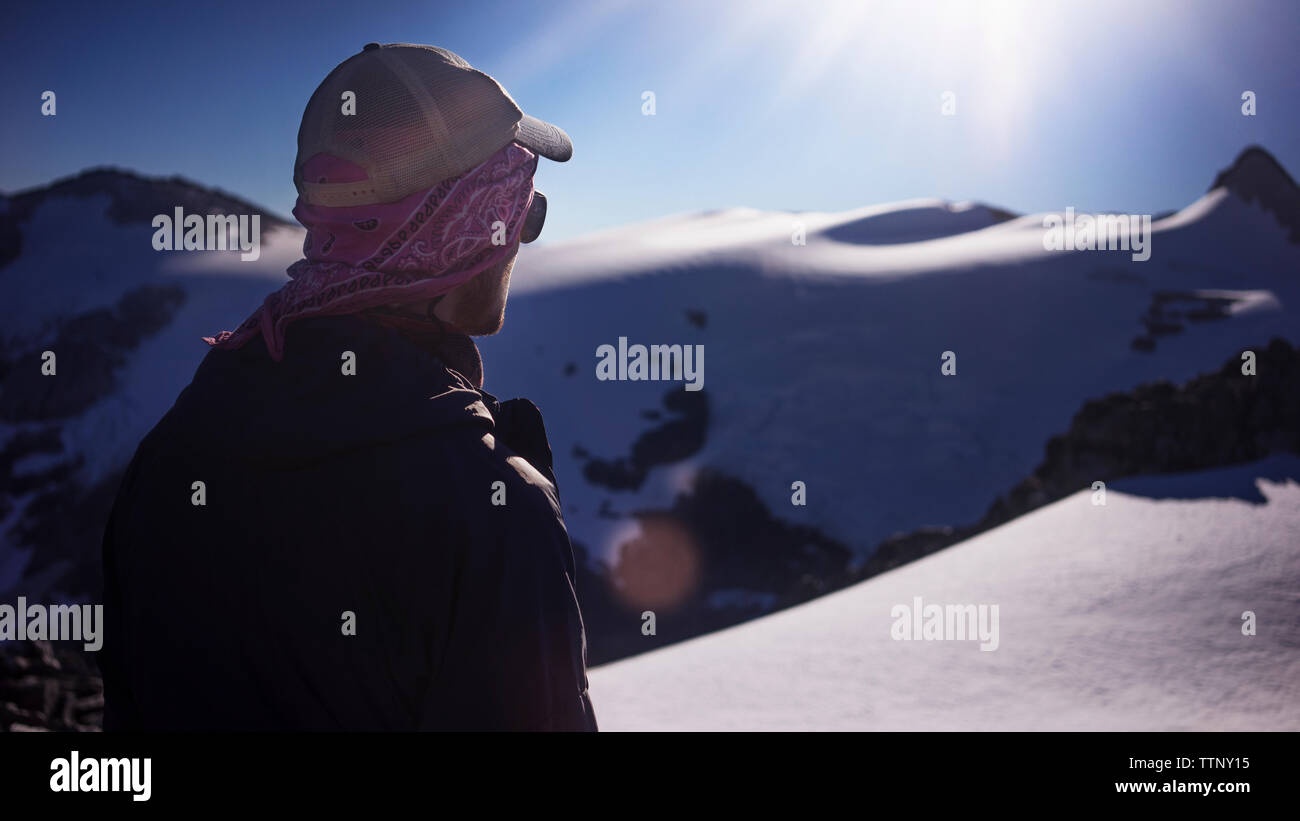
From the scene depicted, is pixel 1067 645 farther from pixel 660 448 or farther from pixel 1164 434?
pixel 660 448

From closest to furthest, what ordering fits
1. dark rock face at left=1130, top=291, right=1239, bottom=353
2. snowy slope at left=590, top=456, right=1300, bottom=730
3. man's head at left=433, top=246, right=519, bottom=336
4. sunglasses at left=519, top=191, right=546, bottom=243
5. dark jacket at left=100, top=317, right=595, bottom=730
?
dark jacket at left=100, top=317, right=595, bottom=730
man's head at left=433, top=246, right=519, bottom=336
sunglasses at left=519, top=191, right=546, bottom=243
snowy slope at left=590, top=456, right=1300, bottom=730
dark rock face at left=1130, top=291, right=1239, bottom=353

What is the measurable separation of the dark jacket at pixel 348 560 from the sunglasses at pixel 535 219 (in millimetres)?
426

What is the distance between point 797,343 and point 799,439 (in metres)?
5.51

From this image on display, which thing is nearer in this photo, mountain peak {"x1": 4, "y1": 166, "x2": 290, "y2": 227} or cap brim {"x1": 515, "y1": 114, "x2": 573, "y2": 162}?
cap brim {"x1": 515, "y1": 114, "x2": 573, "y2": 162}

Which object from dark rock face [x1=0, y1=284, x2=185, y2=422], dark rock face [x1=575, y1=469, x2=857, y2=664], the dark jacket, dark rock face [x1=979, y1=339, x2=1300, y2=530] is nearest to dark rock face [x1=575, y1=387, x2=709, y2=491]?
dark rock face [x1=575, y1=469, x2=857, y2=664]

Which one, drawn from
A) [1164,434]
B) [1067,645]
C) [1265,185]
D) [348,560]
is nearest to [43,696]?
[348,560]

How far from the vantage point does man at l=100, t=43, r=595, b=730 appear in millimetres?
1195

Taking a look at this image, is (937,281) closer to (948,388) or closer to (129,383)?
(948,388)

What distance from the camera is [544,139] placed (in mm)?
1642

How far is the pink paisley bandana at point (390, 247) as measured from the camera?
4.53 ft

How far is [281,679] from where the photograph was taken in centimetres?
126

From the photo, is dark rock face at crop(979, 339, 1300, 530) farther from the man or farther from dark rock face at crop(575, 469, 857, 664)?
dark rock face at crop(575, 469, 857, 664)

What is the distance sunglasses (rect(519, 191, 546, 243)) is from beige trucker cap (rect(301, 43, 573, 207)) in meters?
0.18

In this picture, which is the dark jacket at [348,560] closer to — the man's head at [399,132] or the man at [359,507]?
the man at [359,507]
